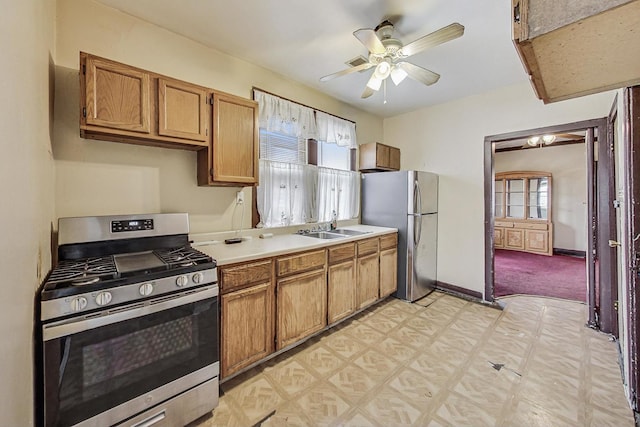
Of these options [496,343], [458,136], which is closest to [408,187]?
[458,136]

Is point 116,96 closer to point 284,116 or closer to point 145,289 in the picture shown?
point 145,289

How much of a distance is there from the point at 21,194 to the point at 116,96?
0.97 meters

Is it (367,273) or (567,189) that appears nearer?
(367,273)

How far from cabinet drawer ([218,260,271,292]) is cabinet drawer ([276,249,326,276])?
12 centimetres

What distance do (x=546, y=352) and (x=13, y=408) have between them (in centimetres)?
339

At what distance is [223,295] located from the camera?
180 centimetres

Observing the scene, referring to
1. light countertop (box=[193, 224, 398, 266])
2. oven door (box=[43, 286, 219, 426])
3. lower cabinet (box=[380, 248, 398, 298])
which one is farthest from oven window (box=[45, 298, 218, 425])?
lower cabinet (box=[380, 248, 398, 298])

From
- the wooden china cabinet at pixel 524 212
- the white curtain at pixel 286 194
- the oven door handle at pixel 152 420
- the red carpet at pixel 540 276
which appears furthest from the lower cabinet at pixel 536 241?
the oven door handle at pixel 152 420

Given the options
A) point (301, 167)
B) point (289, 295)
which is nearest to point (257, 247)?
point (289, 295)

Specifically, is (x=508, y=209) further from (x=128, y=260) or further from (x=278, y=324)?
(x=128, y=260)

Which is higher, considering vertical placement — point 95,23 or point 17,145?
point 95,23

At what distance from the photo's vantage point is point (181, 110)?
193 centimetres

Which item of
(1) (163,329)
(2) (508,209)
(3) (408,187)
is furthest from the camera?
A: (2) (508,209)

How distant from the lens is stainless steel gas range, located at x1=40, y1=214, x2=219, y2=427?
1178mm
